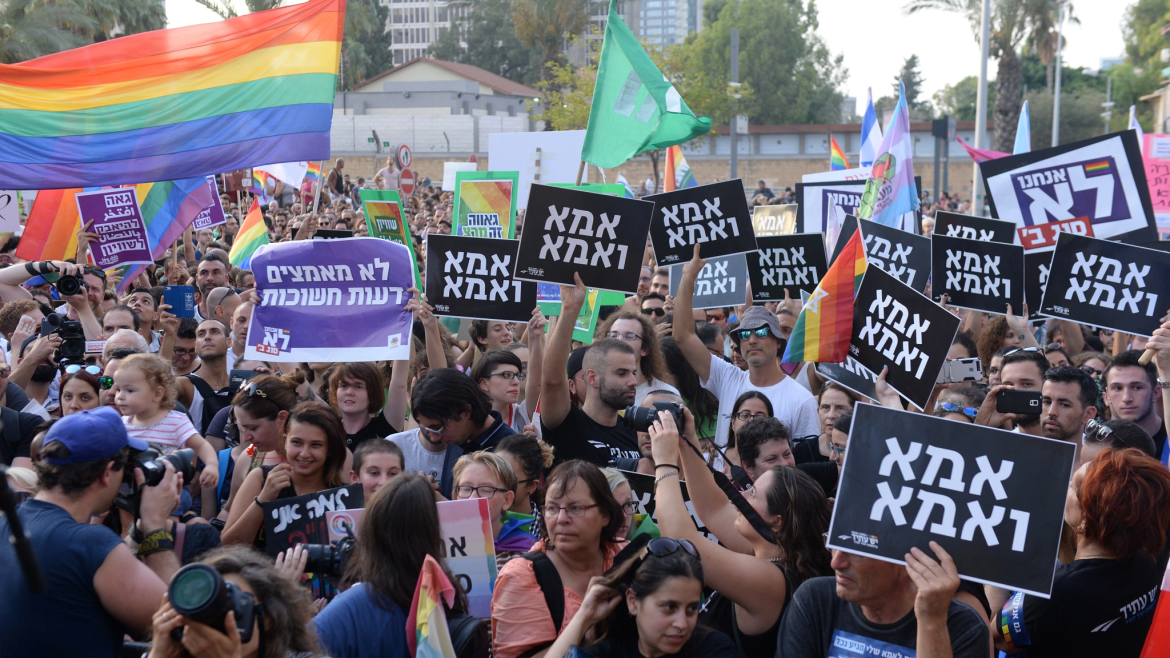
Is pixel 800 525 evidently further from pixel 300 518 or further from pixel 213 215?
pixel 213 215

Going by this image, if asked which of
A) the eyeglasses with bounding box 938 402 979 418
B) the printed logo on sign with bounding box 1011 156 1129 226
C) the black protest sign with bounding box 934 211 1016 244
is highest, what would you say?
the printed logo on sign with bounding box 1011 156 1129 226

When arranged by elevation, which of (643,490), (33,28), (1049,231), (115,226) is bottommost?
(643,490)

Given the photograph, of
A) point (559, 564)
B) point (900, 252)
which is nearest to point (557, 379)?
point (559, 564)

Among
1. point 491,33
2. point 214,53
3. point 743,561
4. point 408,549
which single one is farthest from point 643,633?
point 491,33

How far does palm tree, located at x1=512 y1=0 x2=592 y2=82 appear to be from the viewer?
6278 centimetres

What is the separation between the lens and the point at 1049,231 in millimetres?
8688

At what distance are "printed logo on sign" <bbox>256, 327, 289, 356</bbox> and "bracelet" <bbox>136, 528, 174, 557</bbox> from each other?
10.6 ft

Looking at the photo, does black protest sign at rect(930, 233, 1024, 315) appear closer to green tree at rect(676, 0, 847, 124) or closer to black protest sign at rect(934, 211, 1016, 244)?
black protest sign at rect(934, 211, 1016, 244)

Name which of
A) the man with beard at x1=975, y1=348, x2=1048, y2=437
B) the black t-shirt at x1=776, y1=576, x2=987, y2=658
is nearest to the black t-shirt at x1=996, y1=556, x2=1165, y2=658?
the black t-shirt at x1=776, y1=576, x2=987, y2=658

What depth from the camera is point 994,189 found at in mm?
8789

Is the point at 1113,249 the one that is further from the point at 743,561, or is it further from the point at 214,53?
the point at 214,53

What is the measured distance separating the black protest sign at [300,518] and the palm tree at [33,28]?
29.4 metres

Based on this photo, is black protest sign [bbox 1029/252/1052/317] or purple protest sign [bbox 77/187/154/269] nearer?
black protest sign [bbox 1029/252/1052/317]

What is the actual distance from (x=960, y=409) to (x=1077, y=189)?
12.4ft
